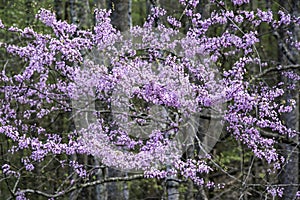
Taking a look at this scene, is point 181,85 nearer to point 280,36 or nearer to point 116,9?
point 116,9

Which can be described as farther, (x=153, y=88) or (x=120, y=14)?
(x=120, y=14)

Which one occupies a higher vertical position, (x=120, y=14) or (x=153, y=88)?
(x=120, y=14)

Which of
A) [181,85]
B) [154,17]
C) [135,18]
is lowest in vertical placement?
[181,85]

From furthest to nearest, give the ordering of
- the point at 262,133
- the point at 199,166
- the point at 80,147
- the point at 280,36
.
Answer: the point at 280,36 → the point at 262,133 → the point at 80,147 → the point at 199,166

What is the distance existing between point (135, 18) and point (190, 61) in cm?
1564

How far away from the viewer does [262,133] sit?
21.5 feet

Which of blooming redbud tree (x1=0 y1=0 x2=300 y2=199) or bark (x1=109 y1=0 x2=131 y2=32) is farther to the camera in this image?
bark (x1=109 y1=0 x2=131 y2=32)

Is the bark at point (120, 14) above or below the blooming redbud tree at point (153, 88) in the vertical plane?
above

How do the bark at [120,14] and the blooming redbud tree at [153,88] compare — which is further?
the bark at [120,14]

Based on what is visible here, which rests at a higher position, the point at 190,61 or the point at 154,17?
the point at 154,17

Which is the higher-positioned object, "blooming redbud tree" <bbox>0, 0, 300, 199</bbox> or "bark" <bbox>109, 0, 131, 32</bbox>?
"bark" <bbox>109, 0, 131, 32</bbox>

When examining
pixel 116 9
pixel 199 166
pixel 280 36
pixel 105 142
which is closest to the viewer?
pixel 199 166

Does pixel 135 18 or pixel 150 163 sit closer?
pixel 150 163

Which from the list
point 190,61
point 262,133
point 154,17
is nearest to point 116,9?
point 154,17
